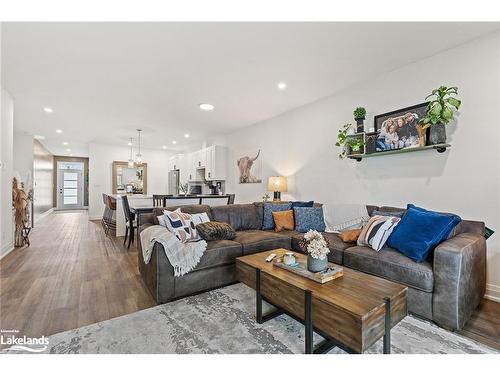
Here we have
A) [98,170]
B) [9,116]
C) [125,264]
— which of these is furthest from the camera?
[98,170]

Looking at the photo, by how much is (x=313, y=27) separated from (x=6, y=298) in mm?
3908

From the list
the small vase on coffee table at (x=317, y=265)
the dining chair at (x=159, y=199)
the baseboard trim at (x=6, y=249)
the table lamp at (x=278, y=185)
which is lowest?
the baseboard trim at (x=6, y=249)

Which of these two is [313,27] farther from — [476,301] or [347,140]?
[476,301]

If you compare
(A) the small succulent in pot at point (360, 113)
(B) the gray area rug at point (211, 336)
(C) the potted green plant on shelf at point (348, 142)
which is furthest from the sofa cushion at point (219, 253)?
(A) the small succulent in pot at point (360, 113)

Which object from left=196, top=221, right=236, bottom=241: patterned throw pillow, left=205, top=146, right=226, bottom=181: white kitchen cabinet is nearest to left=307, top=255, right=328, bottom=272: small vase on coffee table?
left=196, top=221, right=236, bottom=241: patterned throw pillow

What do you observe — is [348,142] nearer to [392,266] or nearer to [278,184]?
[278,184]

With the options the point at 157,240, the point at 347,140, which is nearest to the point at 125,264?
the point at 157,240

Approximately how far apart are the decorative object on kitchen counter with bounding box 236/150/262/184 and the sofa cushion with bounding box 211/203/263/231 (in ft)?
5.52

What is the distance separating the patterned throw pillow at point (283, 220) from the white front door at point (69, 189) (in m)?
11.6

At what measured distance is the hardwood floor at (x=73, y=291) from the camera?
6.25ft

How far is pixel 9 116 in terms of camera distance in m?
3.79

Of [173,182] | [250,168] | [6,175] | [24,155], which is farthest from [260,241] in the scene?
[24,155]

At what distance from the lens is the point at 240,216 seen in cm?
356

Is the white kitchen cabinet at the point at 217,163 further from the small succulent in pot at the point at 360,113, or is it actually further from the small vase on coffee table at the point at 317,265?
the small vase on coffee table at the point at 317,265
